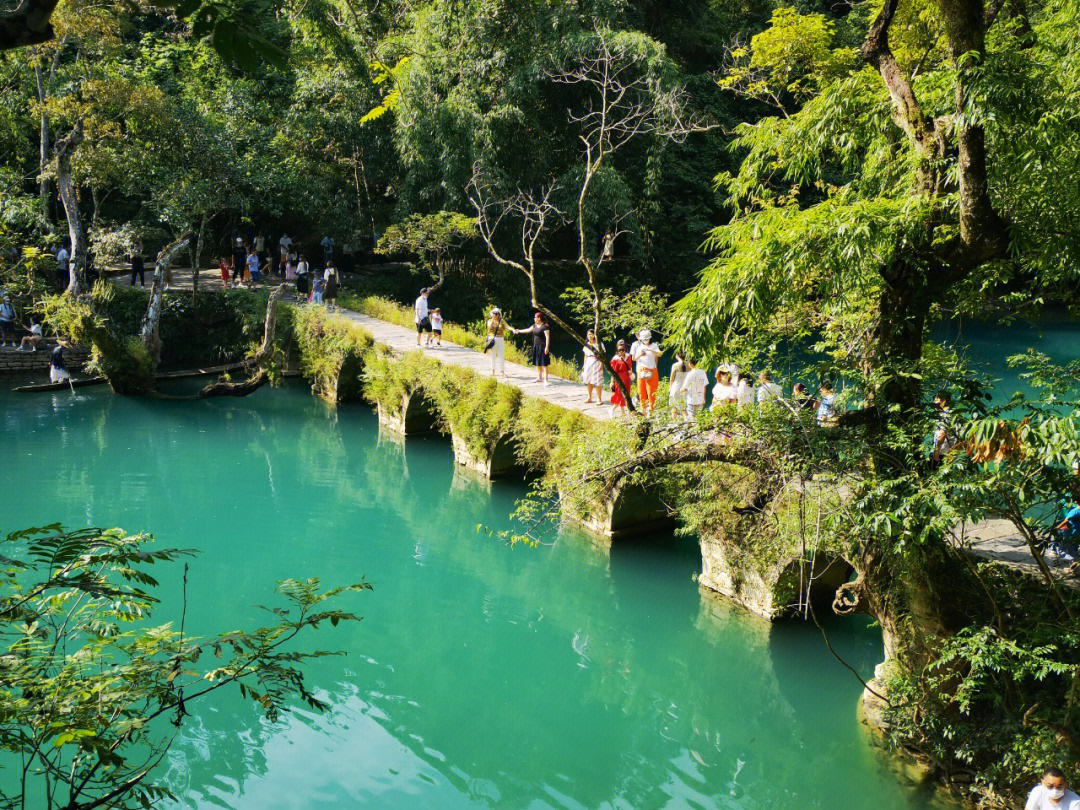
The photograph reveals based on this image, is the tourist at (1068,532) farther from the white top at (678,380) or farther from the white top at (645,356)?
the white top at (645,356)

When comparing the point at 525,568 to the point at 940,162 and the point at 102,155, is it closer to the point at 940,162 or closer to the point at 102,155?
the point at 940,162

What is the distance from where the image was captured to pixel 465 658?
11641 millimetres

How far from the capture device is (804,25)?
1527 centimetres

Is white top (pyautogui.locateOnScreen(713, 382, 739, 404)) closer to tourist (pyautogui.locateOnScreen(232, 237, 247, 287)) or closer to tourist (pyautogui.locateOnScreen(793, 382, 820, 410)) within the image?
tourist (pyautogui.locateOnScreen(793, 382, 820, 410))

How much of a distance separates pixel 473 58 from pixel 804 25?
A: 36.1 feet

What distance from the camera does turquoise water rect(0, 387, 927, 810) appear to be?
914cm

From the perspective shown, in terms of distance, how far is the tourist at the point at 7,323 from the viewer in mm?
24125

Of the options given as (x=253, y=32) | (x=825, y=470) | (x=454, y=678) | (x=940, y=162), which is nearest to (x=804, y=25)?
(x=940, y=162)

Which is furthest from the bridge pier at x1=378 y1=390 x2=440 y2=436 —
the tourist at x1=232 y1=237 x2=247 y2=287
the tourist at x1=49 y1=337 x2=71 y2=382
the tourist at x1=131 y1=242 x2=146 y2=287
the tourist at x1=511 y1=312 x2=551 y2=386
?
the tourist at x1=131 y1=242 x2=146 y2=287

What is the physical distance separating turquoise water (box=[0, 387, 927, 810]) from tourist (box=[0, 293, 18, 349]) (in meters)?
6.95

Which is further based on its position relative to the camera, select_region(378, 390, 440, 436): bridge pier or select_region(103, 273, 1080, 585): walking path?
select_region(378, 390, 440, 436): bridge pier

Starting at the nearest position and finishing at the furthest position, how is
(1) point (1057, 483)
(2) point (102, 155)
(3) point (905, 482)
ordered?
1. (1) point (1057, 483)
2. (3) point (905, 482)
3. (2) point (102, 155)

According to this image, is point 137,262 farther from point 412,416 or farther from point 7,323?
point 412,416

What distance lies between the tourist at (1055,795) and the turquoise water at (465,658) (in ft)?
5.65
